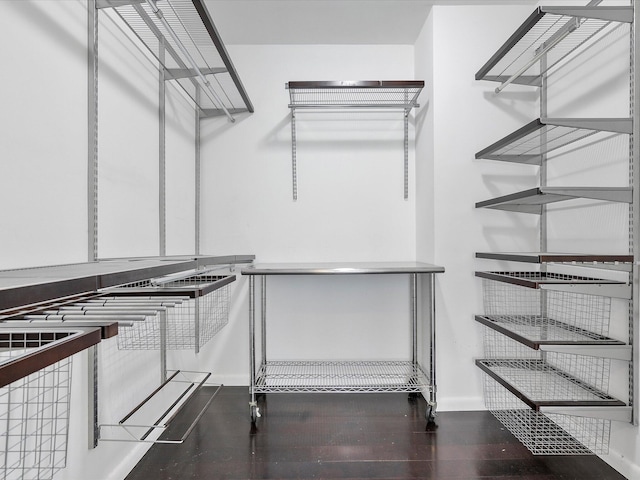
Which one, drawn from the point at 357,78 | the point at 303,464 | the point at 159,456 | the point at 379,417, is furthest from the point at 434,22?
the point at 159,456

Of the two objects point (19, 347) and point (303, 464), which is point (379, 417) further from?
point (19, 347)

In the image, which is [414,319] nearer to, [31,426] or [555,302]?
[555,302]

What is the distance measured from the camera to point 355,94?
7.77 ft

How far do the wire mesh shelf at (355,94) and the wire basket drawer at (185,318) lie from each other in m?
1.22

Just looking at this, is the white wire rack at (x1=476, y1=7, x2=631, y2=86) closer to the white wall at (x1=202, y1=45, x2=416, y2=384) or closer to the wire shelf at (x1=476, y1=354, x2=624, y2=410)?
the white wall at (x1=202, y1=45, x2=416, y2=384)

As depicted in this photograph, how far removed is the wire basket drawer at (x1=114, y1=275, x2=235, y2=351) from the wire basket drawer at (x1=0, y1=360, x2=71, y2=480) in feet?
1.13

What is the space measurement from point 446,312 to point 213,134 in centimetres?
194

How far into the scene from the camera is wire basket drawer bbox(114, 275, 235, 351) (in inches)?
49.7

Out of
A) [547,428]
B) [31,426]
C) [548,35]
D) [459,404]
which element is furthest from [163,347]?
[548,35]

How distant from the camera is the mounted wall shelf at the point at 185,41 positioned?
1.39 metres

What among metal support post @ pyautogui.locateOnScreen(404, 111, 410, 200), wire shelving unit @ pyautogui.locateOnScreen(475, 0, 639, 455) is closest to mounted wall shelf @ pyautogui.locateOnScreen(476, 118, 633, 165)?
wire shelving unit @ pyautogui.locateOnScreen(475, 0, 639, 455)

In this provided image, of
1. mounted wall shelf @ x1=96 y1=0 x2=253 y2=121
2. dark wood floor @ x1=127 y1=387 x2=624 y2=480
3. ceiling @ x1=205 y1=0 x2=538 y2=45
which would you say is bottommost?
dark wood floor @ x1=127 y1=387 x2=624 y2=480

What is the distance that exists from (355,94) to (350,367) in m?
1.81

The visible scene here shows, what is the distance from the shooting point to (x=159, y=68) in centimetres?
192
